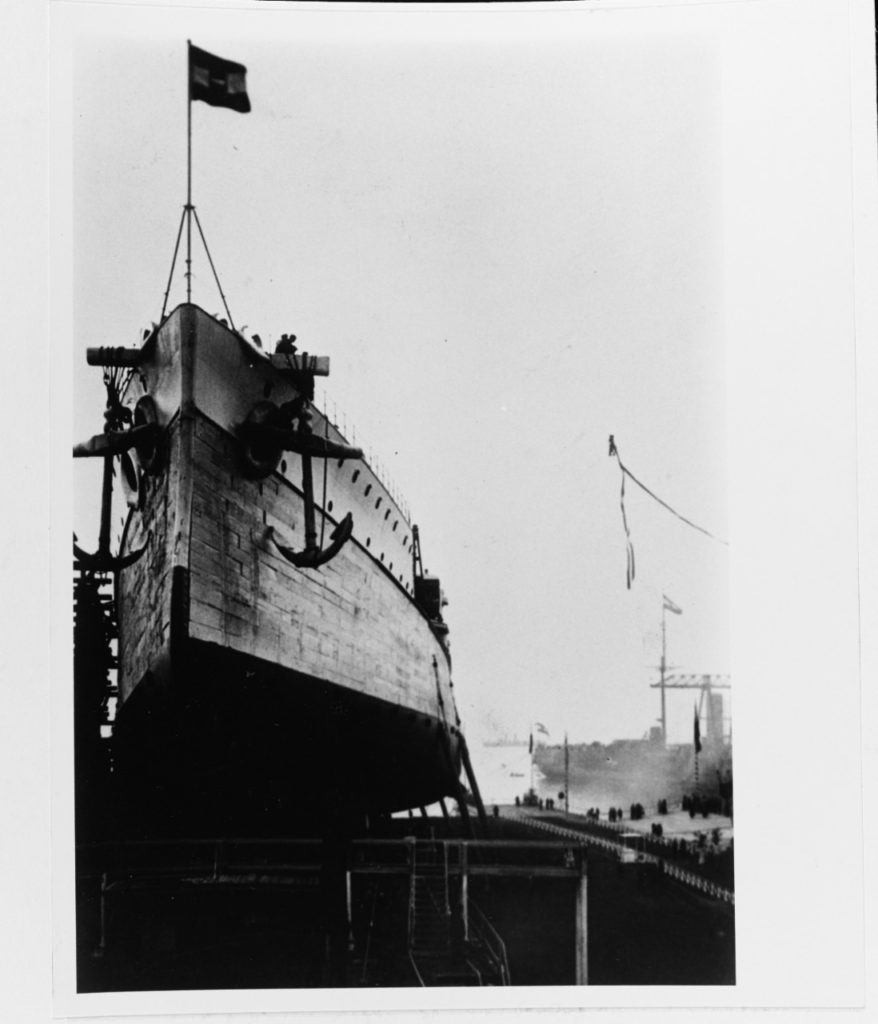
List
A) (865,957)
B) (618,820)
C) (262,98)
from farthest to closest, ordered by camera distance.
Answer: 1. (618,820)
2. (262,98)
3. (865,957)

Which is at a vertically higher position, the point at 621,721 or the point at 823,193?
the point at 823,193

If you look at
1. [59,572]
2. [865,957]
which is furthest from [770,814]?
[59,572]

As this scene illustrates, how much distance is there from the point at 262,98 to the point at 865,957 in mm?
3344

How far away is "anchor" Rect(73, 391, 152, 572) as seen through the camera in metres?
2.90

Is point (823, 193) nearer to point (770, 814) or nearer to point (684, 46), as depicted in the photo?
point (684, 46)

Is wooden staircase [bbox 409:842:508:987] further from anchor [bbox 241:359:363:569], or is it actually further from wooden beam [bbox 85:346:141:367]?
wooden beam [bbox 85:346:141:367]

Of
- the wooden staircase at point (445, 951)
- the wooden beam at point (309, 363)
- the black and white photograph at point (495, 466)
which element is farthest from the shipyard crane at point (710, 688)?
the wooden beam at point (309, 363)

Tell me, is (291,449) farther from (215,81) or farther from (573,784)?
(573,784)

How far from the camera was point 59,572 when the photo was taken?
274cm

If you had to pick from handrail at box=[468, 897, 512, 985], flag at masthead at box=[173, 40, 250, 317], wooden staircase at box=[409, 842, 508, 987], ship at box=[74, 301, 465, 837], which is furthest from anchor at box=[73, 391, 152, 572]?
handrail at box=[468, 897, 512, 985]

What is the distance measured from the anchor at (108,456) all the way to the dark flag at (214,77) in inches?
39.0

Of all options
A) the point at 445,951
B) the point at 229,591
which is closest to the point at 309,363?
the point at 229,591

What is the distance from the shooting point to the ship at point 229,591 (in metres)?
3.06

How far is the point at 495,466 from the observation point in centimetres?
308
